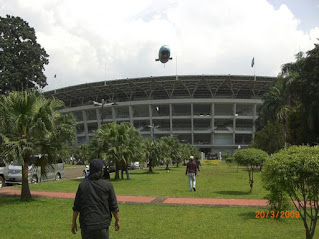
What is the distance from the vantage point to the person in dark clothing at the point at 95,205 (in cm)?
432

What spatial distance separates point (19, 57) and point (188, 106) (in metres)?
50.5

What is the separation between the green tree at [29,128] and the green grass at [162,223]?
1960 mm

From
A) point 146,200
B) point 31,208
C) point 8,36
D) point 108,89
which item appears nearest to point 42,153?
point 31,208

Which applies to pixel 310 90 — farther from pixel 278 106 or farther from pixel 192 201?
pixel 192 201

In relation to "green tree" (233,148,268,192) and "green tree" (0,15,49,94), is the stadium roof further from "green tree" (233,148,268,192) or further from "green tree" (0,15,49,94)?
"green tree" (233,148,268,192)

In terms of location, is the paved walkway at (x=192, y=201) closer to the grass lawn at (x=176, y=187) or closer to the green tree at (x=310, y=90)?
the grass lawn at (x=176, y=187)

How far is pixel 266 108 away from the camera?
46062mm

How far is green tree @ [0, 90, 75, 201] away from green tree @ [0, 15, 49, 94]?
24.3m

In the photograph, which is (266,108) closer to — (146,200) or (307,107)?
(307,107)

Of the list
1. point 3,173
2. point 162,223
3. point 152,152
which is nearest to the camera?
point 162,223

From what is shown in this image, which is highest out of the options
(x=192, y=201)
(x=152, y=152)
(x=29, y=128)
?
(x=29, y=128)

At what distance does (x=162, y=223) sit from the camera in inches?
337
